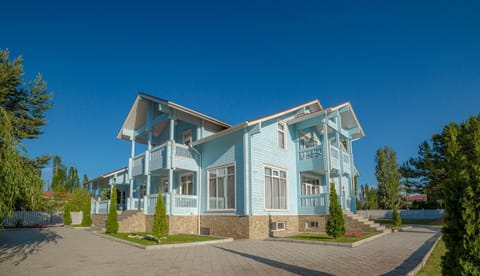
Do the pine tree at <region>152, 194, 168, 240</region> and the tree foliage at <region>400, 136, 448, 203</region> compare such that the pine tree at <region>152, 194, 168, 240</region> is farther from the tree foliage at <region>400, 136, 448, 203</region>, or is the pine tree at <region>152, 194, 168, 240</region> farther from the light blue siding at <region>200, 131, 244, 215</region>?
the tree foliage at <region>400, 136, 448, 203</region>

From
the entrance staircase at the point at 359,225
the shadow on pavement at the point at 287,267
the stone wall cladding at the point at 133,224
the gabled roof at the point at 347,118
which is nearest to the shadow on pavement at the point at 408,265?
the shadow on pavement at the point at 287,267

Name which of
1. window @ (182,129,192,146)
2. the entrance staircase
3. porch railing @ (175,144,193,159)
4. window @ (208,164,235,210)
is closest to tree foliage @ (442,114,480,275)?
window @ (208,164,235,210)

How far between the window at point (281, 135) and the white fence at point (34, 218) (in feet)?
74.2

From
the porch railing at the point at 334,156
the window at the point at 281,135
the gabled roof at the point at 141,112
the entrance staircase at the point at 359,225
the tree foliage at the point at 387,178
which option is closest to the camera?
the entrance staircase at the point at 359,225

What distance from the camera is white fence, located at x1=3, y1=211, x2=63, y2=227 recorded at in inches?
1003

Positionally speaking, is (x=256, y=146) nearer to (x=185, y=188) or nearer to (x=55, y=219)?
(x=185, y=188)

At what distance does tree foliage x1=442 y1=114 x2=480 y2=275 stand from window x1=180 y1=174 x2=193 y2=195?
15.0m

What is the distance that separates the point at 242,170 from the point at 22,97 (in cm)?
1580

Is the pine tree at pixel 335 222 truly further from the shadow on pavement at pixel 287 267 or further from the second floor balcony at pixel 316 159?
the shadow on pavement at pixel 287 267

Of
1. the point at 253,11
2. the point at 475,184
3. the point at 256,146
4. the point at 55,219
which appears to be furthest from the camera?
the point at 55,219

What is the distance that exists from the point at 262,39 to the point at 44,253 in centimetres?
1630

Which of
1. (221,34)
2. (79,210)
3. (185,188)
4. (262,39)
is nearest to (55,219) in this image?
(79,210)

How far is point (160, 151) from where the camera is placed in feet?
56.4

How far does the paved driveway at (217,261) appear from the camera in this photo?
285 inches
